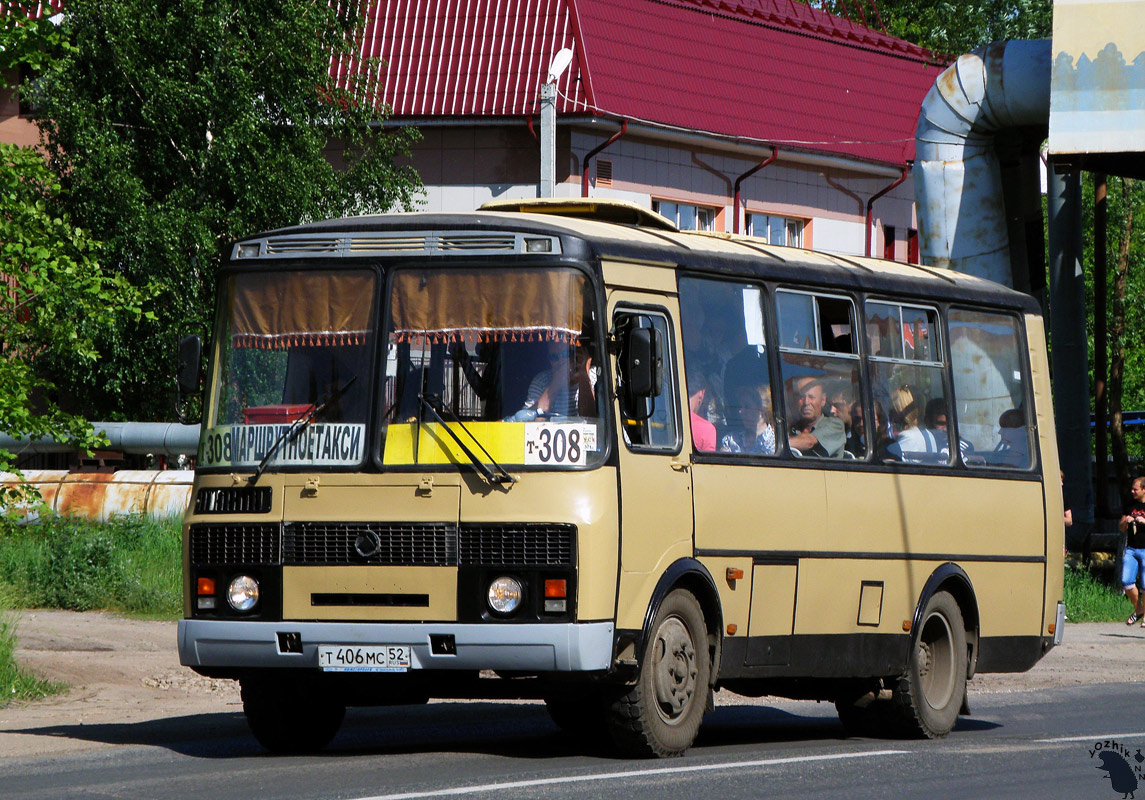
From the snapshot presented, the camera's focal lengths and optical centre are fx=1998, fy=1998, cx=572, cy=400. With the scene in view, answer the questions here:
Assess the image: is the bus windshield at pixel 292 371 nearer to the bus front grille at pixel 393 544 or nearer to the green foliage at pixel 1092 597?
the bus front grille at pixel 393 544

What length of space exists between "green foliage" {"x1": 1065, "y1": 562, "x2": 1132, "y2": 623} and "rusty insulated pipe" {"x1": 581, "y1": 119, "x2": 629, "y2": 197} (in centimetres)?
→ 1021

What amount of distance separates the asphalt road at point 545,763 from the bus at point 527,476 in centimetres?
40

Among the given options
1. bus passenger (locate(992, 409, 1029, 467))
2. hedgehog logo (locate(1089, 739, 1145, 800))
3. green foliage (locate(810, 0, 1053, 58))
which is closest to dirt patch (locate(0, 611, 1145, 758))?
bus passenger (locate(992, 409, 1029, 467))

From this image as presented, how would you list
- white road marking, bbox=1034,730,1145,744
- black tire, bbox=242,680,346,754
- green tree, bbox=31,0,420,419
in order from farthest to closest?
green tree, bbox=31,0,420,419
white road marking, bbox=1034,730,1145,744
black tire, bbox=242,680,346,754

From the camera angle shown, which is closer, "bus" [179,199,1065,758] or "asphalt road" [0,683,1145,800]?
"asphalt road" [0,683,1145,800]

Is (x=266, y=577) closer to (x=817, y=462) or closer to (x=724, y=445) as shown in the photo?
(x=724, y=445)

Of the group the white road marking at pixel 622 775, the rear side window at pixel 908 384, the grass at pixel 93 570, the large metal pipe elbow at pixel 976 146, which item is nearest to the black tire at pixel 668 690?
the white road marking at pixel 622 775

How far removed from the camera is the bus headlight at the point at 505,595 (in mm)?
9844

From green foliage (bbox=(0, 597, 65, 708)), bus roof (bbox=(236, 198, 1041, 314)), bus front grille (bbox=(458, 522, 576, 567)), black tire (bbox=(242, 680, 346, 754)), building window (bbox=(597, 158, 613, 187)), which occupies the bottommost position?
black tire (bbox=(242, 680, 346, 754))

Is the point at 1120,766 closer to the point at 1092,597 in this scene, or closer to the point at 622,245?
the point at 622,245

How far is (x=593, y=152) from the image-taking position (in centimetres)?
3162

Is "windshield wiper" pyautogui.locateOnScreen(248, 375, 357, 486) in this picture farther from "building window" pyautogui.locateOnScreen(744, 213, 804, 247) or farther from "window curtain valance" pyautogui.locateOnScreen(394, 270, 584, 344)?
"building window" pyautogui.locateOnScreen(744, 213, 804, 247)

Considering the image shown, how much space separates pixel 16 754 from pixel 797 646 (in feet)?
14.6

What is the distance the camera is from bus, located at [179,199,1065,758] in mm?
9930
